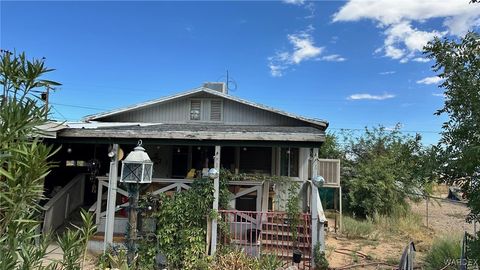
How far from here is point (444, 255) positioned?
23.8ft

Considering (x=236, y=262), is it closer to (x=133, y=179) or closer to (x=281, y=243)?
(x=281, y=243)

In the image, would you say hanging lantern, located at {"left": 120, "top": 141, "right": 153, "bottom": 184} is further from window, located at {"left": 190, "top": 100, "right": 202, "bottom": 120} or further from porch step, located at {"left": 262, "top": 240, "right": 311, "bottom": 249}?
window, located at {"left": 190, "top": 100, "right": 202, "bottom": 120}

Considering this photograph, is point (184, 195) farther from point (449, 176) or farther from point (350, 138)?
point (350, 138)

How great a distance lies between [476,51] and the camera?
→ 465 centimetres

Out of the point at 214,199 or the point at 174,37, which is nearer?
the point at 214,199

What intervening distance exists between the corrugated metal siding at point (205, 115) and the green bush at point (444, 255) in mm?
4721

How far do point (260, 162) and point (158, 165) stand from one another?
119 inches

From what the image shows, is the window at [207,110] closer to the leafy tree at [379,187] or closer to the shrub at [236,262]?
the shrub at [236,262]

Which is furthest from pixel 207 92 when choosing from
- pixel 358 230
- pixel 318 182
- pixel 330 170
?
pixel 358 230

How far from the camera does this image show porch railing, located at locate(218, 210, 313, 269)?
7.17 m

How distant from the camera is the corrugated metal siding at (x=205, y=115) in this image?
10.7 meters

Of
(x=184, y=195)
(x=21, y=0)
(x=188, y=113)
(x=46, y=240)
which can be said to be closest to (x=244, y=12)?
(x=188, y=113)

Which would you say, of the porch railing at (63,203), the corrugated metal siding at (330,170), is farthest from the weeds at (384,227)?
the porch railing at (63,203)

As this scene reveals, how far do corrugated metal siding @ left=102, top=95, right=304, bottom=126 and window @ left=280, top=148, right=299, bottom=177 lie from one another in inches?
34.6
